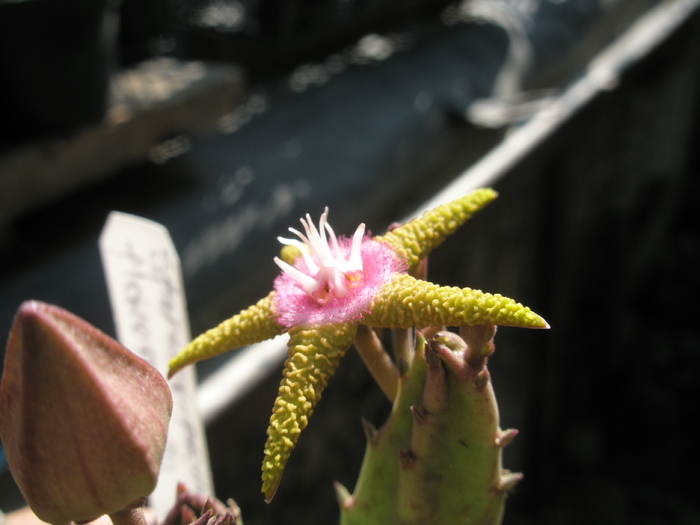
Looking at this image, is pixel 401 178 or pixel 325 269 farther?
pixel 401 178

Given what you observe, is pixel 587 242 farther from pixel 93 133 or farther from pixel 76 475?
pixel 76 475

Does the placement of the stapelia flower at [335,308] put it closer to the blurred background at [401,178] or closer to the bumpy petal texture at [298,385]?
the bumpy petal texture at [298,385]

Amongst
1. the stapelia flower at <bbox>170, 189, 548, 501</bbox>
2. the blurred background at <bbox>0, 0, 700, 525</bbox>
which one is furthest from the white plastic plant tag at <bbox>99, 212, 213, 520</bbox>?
the blurred background at <bbox>0, 0, 700, 525</bbox>

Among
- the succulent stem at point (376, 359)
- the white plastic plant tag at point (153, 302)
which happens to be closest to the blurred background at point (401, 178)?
the white plastic plant tag at point (153, 302)

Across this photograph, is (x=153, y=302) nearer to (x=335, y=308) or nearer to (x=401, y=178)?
(x=335, y=308)

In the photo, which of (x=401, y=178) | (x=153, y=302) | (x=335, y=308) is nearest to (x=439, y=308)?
(x=335, y=308)

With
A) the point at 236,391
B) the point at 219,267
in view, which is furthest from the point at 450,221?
the point at 219,267
